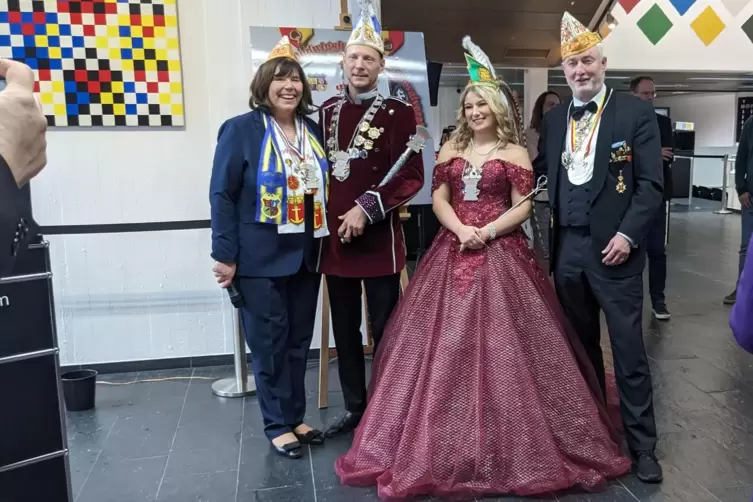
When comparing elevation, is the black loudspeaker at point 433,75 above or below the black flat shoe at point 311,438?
above

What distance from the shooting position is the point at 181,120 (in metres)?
3.46

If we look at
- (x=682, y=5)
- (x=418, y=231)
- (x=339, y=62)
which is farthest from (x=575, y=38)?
(x=682, y=5)

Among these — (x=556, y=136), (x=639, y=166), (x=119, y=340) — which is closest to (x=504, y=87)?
(x=556, y=136)

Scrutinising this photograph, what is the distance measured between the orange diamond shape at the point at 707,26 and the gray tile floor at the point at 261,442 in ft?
14.8

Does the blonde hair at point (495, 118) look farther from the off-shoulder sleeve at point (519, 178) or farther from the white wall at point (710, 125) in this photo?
the white wall at point (710, 125)

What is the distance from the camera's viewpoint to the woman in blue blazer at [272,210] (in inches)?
95.9

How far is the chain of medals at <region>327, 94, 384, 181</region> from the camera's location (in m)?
2.50

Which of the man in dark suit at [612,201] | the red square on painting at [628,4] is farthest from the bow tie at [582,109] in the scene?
the red square on painting at [628,4]

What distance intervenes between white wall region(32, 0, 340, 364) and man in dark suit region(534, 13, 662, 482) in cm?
169

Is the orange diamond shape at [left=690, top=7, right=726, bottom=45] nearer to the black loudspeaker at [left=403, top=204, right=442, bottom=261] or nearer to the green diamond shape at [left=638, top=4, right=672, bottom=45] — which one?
the green diamond shape at [left=638, top=4, right=672, bottom=45]

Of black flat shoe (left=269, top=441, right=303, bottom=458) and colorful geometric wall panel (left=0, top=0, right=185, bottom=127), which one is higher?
colorful geometric wall panel (left=0, top=0, right=185, bottom=127)

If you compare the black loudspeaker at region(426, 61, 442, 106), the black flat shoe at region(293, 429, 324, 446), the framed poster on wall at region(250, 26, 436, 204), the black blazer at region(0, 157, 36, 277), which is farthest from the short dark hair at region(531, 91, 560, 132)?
the black blazer at region(0, 157, 36, 277)

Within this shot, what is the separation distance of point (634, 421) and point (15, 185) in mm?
2125

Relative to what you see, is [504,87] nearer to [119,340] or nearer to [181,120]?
[181,120]
